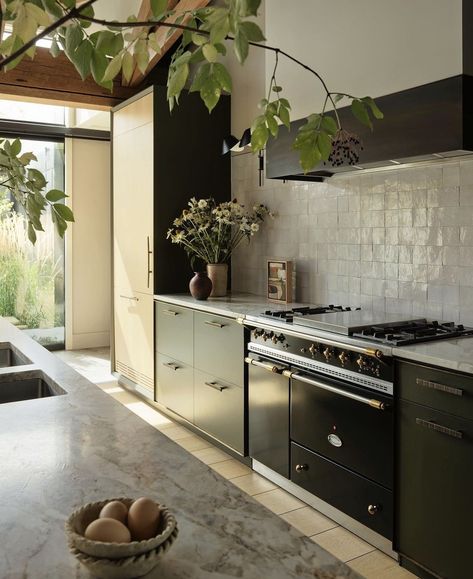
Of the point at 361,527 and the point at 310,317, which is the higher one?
the point at 310,317

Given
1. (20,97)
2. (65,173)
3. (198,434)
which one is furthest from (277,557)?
(65,173)

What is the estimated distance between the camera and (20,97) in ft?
17.0

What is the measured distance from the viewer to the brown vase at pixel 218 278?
4668 mm

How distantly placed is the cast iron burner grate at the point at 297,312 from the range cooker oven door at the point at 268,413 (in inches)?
9.7

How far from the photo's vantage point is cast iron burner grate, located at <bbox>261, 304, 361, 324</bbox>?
11.4 ft

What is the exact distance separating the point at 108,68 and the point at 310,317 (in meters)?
2.81

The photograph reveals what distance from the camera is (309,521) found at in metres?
3.13

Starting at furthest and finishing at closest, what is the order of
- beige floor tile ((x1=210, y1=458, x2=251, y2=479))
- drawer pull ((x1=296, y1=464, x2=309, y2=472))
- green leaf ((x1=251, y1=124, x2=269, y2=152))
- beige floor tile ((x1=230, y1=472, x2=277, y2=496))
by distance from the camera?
beige floor tile ((x1=210, y1=458, x2=251, y2=479)), beige floor tile ((x1=230, y1=472, x2=277, y2=496)), drawer pull ((x1=296, y1=464, x2=309, y2=472)), green leaf ((x1=251, y1=124, x2=269, y2=152))

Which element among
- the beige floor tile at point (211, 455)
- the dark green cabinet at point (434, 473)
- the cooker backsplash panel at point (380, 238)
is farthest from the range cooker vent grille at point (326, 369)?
the beige floor tile at point (211, 455)

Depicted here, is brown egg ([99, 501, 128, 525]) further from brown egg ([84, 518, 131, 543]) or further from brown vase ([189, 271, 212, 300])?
brown vase ([189, 271, 212, 300])

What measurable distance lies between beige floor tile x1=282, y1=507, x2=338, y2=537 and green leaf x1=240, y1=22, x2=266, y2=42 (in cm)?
284

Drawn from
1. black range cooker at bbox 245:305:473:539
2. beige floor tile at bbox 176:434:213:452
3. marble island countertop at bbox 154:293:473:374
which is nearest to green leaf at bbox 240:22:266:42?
marble island countertop at bbox 154:293:473:374

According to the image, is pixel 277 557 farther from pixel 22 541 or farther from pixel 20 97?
pixel 20 97

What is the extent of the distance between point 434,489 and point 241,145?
96.4 inches
